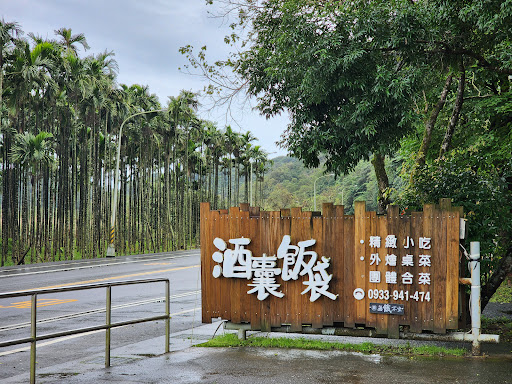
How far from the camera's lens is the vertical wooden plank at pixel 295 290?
8078mm

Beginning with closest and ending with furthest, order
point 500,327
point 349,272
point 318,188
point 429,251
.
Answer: point 429,251, point 349,272, point 500,327, point 318,188

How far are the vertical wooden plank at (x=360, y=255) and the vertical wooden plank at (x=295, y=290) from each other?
2.66 ft

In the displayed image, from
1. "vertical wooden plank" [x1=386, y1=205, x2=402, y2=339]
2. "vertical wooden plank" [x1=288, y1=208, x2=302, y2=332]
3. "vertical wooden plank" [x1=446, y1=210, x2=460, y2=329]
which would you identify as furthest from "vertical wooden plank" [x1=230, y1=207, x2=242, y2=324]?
"vertical wooden plank" [x1=446, y1=210, x2=460, y2=329]

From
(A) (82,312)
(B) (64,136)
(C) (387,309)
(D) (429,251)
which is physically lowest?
(A) (82,312)

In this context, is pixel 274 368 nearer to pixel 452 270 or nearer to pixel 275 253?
pixel 275 253

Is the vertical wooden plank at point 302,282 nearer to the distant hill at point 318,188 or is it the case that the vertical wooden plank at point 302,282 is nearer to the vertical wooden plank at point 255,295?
the vertical wooden plank at point 255,295

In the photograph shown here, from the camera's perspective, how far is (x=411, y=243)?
25.0ft

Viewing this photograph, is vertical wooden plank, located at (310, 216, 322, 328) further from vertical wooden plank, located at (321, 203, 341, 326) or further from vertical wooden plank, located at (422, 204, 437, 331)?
vertical wooden plank, located at (422, 204, 437, 331)

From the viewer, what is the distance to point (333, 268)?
7957 mm

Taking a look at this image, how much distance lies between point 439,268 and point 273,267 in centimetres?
232

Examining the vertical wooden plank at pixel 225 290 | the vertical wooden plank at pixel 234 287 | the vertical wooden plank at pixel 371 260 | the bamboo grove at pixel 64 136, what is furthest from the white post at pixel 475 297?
the bamboo grove at pixel 64 136

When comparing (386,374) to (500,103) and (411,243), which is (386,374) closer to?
(411,243)

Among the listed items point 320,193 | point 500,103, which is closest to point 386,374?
point 500,103

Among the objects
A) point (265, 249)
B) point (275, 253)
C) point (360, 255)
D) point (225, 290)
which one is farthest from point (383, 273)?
point (225, 290)
